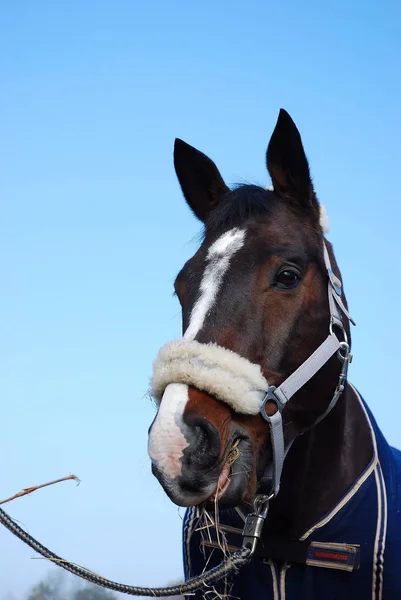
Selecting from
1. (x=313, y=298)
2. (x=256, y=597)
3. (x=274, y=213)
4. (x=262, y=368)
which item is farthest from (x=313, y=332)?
(x=256, y=597)

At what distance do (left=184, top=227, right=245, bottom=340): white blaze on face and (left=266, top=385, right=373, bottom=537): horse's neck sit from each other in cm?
120

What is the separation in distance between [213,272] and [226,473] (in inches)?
45.0

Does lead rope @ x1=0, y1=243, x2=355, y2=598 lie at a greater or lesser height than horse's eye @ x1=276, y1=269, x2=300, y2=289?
lesser

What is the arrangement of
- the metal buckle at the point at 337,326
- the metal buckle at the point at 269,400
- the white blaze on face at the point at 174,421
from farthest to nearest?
the metal buckle at the point at 337,326 < the metal buckle at the point at 269,400 < the white blaze on face at the point at 174,421

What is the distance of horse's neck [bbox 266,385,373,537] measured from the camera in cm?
461

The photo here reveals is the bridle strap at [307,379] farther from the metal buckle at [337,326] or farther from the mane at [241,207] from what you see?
the mane at [241,207]

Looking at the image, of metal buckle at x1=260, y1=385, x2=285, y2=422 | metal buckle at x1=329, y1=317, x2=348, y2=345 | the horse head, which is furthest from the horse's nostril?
metal buckle at x1=329, y1=317, x2=348, y2=345

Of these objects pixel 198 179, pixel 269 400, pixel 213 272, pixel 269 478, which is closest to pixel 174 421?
pixel 269 400

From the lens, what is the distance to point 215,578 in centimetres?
402

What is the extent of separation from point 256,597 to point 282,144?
2.85 meters

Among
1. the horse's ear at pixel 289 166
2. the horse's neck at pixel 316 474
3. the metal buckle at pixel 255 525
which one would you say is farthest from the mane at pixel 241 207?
the metal buckle at pixel 255 525

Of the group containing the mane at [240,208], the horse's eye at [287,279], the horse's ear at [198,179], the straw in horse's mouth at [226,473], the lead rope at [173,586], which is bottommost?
the lead rope at [173,586]

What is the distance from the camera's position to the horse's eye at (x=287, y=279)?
4277 mm

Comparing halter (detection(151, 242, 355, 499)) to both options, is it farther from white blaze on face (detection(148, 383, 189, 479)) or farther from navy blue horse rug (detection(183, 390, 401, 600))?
navy blue horse rug (detection(183, 390, 401, 600))
